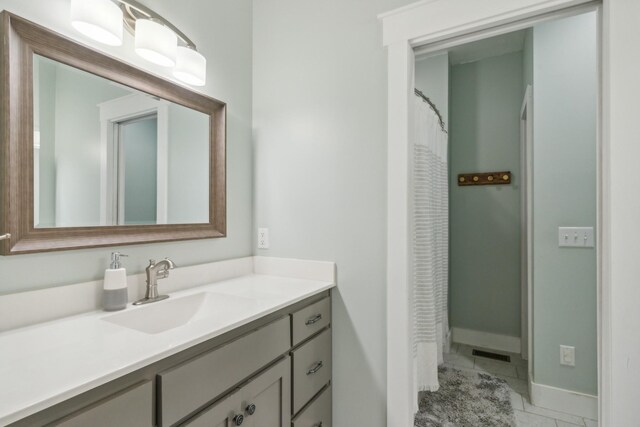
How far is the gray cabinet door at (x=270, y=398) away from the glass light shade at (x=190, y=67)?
4.07ft

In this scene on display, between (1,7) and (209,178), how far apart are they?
878 millimetres

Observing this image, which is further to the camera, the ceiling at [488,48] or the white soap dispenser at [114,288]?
the ceiling at [488,48]

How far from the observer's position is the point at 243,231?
1785 mm

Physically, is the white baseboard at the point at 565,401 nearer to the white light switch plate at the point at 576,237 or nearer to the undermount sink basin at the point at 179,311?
the white light switch plate at the point at 576,237

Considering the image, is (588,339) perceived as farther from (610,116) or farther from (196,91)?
(196,91)

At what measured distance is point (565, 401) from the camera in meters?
1.91

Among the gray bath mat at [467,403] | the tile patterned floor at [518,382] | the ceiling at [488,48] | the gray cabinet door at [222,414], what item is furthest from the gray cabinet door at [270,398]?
the ceiling at [488,48]

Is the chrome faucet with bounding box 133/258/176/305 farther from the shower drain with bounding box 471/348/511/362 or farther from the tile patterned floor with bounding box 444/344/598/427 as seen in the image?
the shower drain with bounding box 471/348/511/362

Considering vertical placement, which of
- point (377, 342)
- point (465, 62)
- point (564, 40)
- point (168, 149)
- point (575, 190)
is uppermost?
point (465, 62)

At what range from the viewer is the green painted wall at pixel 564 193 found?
72.8 inches

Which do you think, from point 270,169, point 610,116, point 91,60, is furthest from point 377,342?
point 91,60

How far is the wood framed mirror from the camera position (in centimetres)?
95

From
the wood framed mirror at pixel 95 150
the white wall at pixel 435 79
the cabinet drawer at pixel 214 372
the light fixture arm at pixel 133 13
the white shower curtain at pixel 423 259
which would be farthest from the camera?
the white wall at pixel 435 79

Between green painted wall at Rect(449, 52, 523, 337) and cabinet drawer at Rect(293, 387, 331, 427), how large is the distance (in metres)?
1.98
